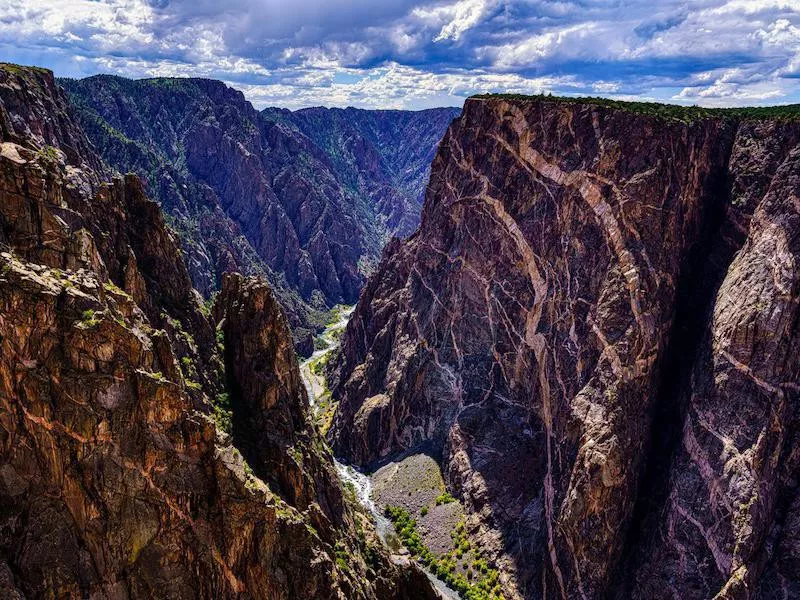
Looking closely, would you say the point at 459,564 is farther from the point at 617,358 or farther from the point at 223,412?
the point at 223,412

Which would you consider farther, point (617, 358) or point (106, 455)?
point (617, 358)

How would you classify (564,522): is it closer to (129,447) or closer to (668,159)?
(668,159)

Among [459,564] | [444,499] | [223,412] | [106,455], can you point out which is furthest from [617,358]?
[106,455]

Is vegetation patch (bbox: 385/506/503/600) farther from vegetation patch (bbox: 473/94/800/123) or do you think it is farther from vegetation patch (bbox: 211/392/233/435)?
vegetation patch (bbox: 473/94/800/123)

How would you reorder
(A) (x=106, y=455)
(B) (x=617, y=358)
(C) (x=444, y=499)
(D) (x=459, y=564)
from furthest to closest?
(C) (x=444, y=499) < (D) (x=459, y=564) < (B) (x=617, y=358) < (A) (x=106, y=455)

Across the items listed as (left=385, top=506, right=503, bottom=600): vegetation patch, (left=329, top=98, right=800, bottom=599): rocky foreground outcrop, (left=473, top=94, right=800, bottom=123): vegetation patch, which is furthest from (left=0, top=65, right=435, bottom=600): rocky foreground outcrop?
(left=473, top=94, right=800, bottom=123): vegetation patch

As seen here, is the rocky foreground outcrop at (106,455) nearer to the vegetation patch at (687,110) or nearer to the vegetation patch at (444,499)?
the vegetation patch at (444,499)

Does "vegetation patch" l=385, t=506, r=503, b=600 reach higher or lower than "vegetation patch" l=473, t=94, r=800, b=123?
lower

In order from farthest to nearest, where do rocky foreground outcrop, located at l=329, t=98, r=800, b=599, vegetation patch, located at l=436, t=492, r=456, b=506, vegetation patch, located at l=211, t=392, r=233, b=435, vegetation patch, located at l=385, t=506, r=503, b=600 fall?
vegetation patch, located at l=436, t=492, r=456, b=506, vegetation patch, located at l=385, t=506, r=503, b=600, rocky foreground outcrop, located at l=329, t=98, r=800, b=599, vegetation patch, located at l=211, t=392, r=233, b=435
